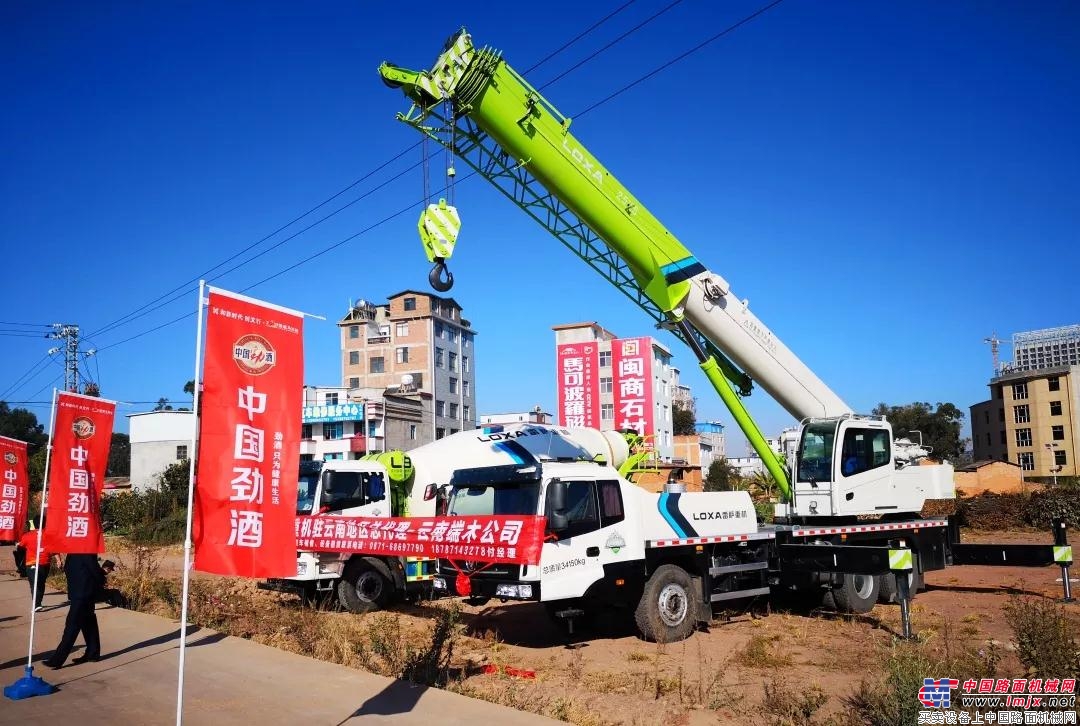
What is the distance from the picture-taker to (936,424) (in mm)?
75375

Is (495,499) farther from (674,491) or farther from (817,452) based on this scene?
(817,452)

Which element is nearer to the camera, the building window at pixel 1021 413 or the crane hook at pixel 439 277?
the crane hook at pixel 439 277

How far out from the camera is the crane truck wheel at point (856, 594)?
1277 centimetres

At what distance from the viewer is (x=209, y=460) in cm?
577

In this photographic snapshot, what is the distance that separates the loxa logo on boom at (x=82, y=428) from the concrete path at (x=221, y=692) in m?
2.72

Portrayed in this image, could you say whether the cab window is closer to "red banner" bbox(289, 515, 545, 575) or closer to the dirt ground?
the dirt ground

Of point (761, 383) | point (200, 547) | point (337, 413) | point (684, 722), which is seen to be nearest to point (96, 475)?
point (200, 547)

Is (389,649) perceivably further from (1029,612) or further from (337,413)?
(337,413)

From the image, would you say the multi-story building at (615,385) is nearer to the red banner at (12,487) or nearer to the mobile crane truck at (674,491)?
the mobile crane truck at (674,491)

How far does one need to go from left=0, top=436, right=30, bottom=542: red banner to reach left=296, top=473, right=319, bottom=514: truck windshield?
4.95 meters

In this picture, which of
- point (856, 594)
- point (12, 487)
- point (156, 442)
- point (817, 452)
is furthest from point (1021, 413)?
point (12, 487)

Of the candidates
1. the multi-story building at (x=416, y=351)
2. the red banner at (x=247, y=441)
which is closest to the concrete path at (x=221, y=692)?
the red banner at (x=247, y=441)

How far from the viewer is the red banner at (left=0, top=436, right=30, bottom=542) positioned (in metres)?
14.3

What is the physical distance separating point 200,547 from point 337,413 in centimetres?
5279
